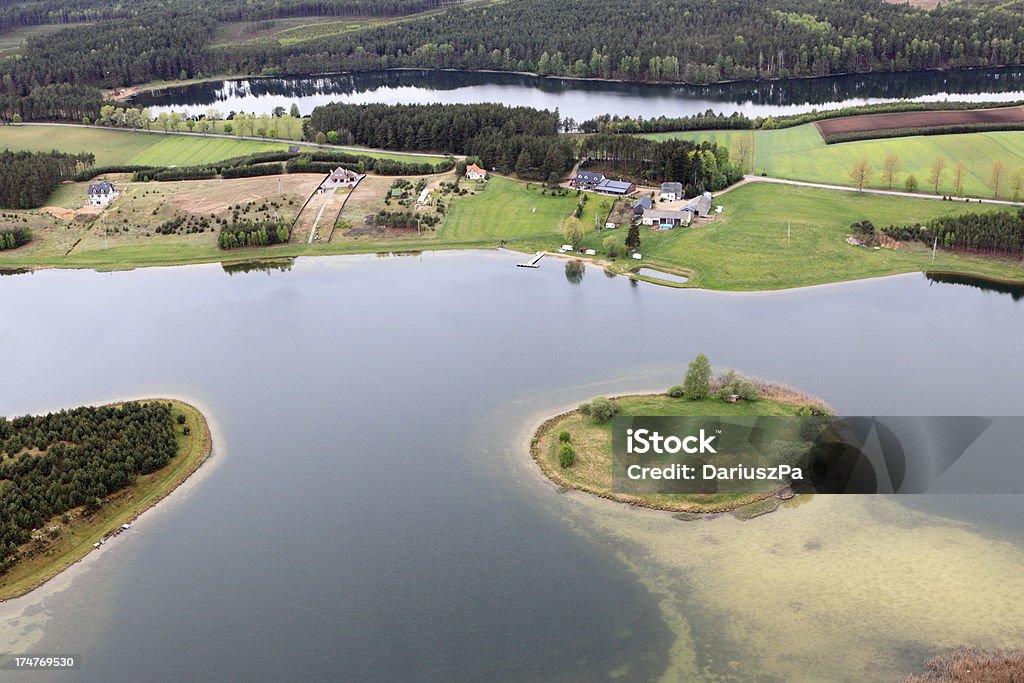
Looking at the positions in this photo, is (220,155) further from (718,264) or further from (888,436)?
(888,436)

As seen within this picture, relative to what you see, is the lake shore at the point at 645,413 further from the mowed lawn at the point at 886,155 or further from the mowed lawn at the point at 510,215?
the mowed lawn at the point at 886,155

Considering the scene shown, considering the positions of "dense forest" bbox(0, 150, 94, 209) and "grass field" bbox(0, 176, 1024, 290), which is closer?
"grass field" bbox(0, 176, 1024, 290)

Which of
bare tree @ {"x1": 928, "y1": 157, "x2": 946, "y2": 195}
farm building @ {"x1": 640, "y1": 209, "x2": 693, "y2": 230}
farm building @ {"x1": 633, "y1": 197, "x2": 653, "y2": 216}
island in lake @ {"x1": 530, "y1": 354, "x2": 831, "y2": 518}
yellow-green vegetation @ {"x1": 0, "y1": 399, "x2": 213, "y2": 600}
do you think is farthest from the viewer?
bare tree @ {"x1": 928, "y1": 157, "x2": 946, "y2": 195}

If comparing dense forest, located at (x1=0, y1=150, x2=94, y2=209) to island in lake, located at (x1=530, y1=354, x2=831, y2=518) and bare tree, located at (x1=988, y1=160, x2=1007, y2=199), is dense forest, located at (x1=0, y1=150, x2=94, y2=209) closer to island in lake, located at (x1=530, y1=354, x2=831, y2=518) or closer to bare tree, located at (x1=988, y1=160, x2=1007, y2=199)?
island in lake, located at (x1=530, y1=354, x2=831, y2=518)

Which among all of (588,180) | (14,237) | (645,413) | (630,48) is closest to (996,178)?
(588,180)

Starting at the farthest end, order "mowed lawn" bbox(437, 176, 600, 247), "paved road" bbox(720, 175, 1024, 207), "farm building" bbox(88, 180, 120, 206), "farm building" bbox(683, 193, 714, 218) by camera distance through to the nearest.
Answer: "farm building" bbox(88, 180, 120, 206) → "farm building" bbox(683, 193, 714, 218) → "paved road" bbox(720, 175, 1024, 207) → "mowed lawn" bbox(437, 176, 600, 247)

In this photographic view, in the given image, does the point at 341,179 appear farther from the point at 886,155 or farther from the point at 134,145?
the point at 886,155

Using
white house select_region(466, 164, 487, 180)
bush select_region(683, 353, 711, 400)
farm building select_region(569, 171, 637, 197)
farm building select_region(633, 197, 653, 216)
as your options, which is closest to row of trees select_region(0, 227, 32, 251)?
white house select_region(466, 164, 487, 180)

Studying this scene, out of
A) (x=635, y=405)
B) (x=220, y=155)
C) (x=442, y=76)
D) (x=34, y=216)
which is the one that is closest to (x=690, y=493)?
(x=635, y=405)
